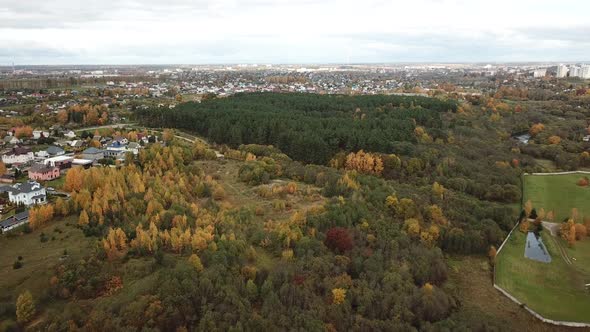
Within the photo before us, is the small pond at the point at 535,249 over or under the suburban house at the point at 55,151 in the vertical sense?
under

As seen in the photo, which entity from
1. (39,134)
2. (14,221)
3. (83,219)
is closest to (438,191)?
(83,219)

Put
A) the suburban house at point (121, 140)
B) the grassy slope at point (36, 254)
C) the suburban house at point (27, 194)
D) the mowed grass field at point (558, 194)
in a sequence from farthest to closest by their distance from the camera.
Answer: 1. the suburban house at point (121, 140)
2. the mowed grass field at point (558, 194)
3. the suburban house at point (27, 194)
4. the grassy slope at point (36, 254)

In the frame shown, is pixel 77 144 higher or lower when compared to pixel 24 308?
higher

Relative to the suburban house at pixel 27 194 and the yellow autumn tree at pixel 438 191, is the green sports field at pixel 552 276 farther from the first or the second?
the suburban house at pixel 27 194

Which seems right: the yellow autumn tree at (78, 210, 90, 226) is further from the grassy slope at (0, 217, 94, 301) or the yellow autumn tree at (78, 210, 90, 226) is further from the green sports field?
the green sports field

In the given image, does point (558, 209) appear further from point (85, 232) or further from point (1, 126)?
point (1, 126)

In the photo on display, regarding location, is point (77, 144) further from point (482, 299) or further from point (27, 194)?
point (482, 299)

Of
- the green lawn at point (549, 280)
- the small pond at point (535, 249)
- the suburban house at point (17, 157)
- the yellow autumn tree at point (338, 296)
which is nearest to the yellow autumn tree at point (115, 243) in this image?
the yellow autumn tree at point (338, 296)
